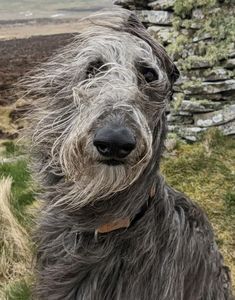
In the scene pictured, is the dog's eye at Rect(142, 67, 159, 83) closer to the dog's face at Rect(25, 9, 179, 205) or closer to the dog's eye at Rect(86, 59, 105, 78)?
the dog's face at Rect(25, 9, 179, 205)

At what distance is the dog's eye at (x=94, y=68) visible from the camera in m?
3.77

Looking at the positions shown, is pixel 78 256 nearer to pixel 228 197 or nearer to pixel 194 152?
pixel 228 197

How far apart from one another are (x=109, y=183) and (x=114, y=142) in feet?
1.12

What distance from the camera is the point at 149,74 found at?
384cm

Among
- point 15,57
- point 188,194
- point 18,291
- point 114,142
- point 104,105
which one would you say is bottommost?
point 15,57

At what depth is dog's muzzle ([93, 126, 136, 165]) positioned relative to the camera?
10.8ft

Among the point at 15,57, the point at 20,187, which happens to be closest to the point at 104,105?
the point at 20,187

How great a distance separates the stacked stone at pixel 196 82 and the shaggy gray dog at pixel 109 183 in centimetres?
320

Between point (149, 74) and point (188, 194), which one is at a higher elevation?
point (149, 74)

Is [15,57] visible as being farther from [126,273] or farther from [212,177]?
[126,273]

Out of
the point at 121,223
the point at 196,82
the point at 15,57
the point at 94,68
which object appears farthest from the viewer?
the point at 15,57

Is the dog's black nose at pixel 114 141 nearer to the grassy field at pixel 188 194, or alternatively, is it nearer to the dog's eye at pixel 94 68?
the dog's eye at pixel 94 68

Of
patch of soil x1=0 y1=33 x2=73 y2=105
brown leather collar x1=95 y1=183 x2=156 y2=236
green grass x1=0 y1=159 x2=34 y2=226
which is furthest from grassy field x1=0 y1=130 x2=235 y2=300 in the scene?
patch of soil x1=0 y1=33 x2=73 y2=105

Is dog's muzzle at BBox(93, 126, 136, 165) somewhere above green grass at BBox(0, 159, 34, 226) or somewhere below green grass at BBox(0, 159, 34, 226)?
above
